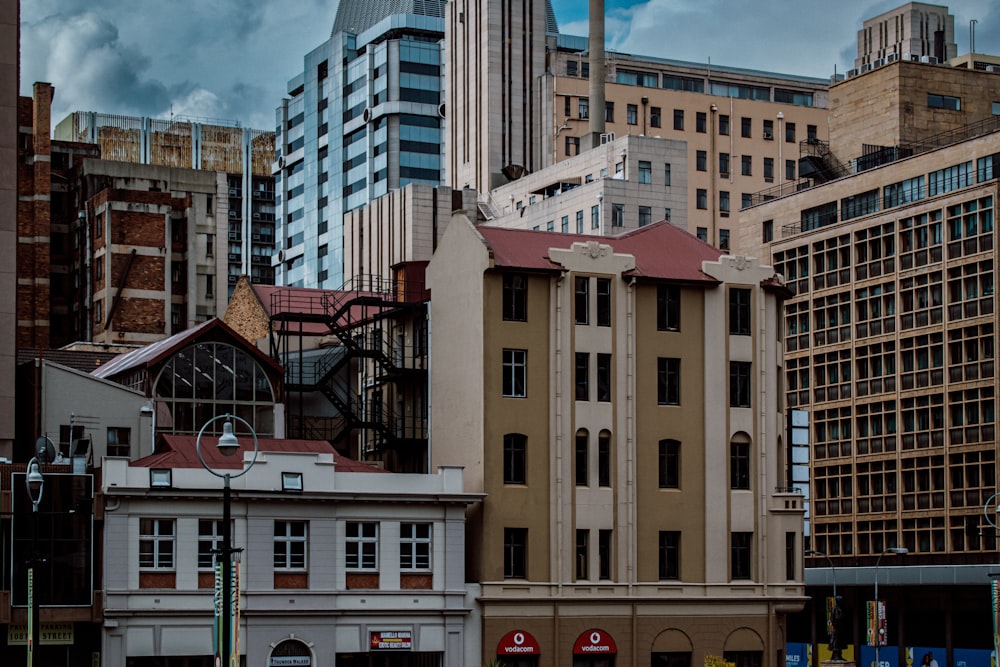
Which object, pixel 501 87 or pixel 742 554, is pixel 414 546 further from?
pixel 501 87

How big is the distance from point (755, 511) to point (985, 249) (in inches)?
1487

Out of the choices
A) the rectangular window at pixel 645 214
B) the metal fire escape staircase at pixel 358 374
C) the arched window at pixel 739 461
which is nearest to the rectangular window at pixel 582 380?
the arched window at pixel 739 461

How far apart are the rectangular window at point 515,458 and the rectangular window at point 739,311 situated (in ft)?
35.2

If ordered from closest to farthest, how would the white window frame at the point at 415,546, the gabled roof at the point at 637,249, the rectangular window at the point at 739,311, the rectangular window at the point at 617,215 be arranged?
the white window frame at the point at 415,546, the gabled roof at the point at 637,249, the rectangular window at the point at 739,311, the rectangular window at the point at 617,215

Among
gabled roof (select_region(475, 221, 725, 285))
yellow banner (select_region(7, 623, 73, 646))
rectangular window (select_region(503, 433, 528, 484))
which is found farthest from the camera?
gabled roof (select_region(475, 221, 725, 285))

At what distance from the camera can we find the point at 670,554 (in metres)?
78.1

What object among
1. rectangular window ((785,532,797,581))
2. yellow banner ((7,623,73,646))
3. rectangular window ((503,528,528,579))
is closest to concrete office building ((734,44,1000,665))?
rectangular window ((785,532,797,581))

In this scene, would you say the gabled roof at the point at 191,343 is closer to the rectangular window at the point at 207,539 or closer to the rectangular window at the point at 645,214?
the rectangular window at the point at 207,539

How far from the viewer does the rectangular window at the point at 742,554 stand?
79000mm

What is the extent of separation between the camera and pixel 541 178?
499 feet

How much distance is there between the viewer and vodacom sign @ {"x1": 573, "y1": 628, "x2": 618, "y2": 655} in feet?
247

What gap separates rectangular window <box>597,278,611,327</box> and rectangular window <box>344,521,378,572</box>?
12980 millimetres

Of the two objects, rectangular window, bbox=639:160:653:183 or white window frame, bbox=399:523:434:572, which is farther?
rectangular window, bbox=639:160:653:183

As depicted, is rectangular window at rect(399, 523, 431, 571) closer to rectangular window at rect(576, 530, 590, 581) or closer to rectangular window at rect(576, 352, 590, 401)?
rectangular window at rect(576, 530, 590, 581)
